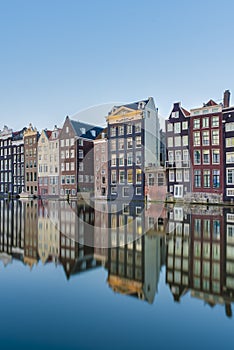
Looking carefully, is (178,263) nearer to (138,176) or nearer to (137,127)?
(138,176)

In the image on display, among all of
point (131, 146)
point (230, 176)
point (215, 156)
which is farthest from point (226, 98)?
point (131, 146)

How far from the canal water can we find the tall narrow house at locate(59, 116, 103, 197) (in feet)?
142

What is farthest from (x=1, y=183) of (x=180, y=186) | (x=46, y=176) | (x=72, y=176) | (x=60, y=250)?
(x=60, y=250)

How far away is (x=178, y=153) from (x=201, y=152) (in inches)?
146

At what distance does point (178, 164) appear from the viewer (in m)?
44.2

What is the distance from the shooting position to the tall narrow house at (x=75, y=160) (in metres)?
56.8

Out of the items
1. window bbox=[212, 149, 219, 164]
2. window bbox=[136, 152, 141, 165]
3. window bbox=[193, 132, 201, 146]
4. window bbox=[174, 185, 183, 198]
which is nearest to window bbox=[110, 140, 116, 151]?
window bbox=[136, 152, 141, 165]

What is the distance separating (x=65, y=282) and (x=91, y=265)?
5.49 ft

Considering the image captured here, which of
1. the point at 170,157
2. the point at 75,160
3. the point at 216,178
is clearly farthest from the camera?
the point at 75,160

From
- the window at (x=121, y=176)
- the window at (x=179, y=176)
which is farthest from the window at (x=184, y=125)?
the window at (x=121, y=176)

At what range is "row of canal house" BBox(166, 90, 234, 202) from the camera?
39719mm

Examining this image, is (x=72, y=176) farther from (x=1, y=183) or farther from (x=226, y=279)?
(x=226, y=279)

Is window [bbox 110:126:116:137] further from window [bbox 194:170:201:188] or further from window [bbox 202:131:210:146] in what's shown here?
window [bbox 194:170:201:188]

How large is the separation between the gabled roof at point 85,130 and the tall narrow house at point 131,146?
787cm
